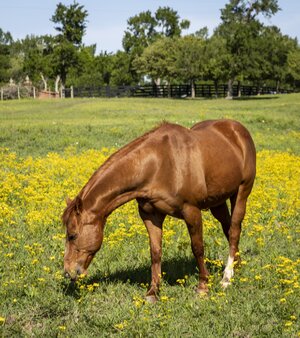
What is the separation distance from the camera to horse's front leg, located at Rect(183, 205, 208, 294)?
6051 millimetres

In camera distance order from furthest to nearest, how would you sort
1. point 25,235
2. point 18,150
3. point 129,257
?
1. point 18,150
2. point 25,235
3. point 129,257

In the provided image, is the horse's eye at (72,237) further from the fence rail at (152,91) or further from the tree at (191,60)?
the tree at (191,60)

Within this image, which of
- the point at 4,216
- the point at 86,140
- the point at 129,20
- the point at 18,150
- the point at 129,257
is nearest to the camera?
the point at 129,257

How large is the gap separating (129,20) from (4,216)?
327 feet

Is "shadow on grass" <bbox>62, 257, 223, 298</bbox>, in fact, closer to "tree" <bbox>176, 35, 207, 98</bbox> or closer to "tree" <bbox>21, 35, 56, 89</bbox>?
"tree" <bbox>176, 35, 207, 98</bbox>

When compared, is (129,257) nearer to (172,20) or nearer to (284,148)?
(284,148)

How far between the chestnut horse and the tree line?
54328mm

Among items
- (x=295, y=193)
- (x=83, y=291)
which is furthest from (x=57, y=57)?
(x=83, y=291)

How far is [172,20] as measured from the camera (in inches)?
4158

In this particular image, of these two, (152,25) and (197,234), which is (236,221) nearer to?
(197,234)

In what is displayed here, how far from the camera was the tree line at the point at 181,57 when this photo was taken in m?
60.1

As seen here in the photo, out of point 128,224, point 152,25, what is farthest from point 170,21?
point 128,224

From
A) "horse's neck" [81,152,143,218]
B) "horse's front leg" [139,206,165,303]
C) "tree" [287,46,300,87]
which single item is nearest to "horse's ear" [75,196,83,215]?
"horse's neck" [81,152,143,218]

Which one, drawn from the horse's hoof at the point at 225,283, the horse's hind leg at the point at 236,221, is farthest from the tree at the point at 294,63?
the horse's hoof at the point at 225,283
